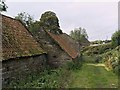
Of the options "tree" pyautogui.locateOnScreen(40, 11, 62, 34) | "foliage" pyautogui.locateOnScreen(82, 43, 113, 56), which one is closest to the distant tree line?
"tree" pyautogui.locateOnScreen(40, 11, 62, 34)

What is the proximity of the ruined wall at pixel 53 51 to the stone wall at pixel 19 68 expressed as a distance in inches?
215

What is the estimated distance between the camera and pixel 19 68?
57.0ft

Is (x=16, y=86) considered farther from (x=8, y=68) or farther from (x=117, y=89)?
(x=117, y=89)

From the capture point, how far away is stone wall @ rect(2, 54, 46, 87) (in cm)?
1503

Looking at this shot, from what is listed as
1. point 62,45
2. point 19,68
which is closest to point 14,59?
point 19,68

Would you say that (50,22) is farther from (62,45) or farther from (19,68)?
(19,68)

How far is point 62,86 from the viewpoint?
16188 millimetres

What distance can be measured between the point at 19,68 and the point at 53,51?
11.0 metres

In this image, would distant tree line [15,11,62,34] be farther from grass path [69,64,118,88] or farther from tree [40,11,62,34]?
grass path [69,64,118,88]

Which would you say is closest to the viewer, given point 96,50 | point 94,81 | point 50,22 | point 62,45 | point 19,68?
point 19,68

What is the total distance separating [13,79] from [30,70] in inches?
153

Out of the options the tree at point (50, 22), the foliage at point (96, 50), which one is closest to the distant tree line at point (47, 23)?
the tree at point (50, 22)

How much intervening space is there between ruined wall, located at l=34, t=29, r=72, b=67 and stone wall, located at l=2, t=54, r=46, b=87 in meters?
5.46

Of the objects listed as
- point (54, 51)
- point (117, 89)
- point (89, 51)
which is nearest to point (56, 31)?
point (54, 51)
